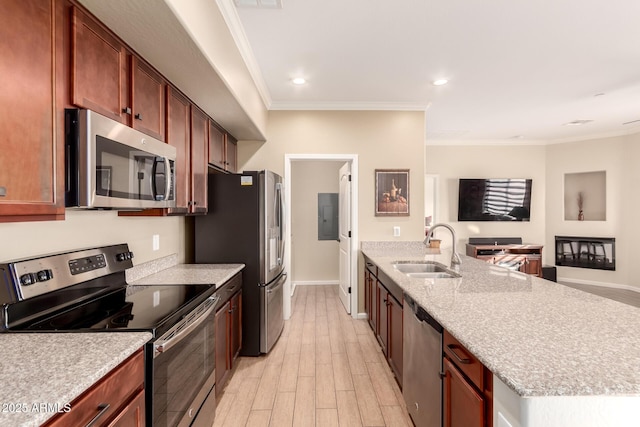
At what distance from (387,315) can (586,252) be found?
5246 millimetres

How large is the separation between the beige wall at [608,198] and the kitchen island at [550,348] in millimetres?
5157

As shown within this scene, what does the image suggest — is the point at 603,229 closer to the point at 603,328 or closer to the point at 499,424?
the point at 603,328

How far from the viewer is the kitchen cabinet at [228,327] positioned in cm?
229

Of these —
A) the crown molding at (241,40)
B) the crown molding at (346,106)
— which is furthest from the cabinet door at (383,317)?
the crown molding at (241,40)

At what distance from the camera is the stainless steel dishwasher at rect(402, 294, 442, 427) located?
157 cm

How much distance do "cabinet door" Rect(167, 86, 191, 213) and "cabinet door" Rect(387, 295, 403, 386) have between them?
66.9 inches

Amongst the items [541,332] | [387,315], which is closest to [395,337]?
[387,315]

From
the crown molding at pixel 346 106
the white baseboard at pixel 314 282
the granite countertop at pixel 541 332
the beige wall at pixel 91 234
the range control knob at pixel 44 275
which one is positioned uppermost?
the crown molding at pixel 346 106

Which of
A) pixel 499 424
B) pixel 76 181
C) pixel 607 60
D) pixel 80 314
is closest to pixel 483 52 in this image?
pixel 607 60

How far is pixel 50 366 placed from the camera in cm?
99

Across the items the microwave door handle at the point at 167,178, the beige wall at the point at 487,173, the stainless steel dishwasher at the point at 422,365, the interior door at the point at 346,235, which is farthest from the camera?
the beige wall at the point at 487,173

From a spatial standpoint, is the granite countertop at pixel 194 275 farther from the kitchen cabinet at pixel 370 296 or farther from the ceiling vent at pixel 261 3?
the ceiling vent at pixel 261 3

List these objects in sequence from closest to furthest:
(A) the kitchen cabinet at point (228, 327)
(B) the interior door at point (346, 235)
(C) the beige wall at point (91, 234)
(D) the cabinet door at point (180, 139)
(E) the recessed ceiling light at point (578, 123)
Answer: (C) the beige wall at point (91, 234) → (D) the cabinet door at point (180, 139) → (A) the kitchen cabinet at point (228, 327) → (B) the interior door at point (346, 235) → (E) the recessed ceiling light at point (578, 123)

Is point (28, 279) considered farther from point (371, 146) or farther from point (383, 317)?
point (371, 146)
